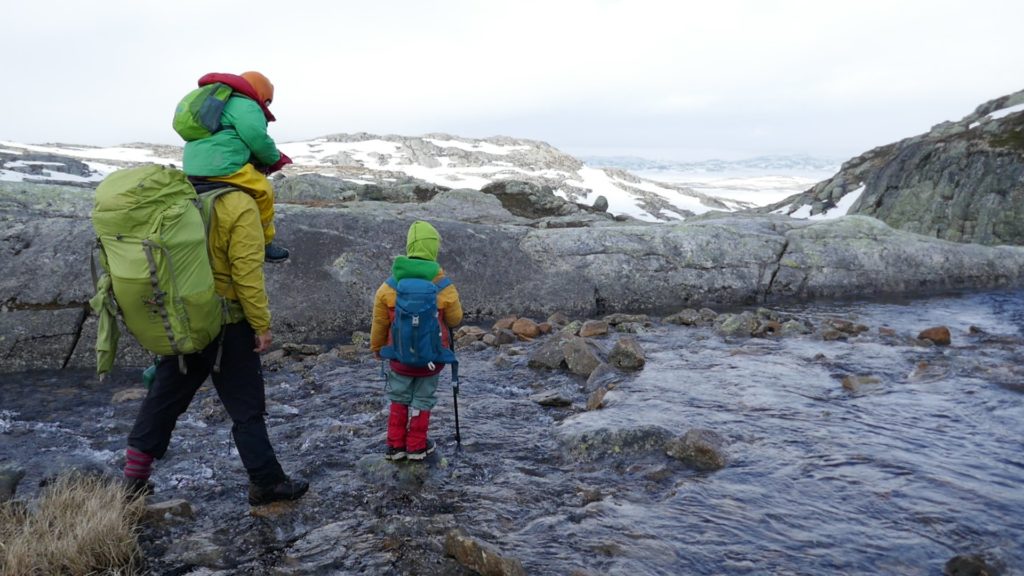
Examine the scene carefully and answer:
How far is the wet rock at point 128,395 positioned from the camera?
31.8 ft

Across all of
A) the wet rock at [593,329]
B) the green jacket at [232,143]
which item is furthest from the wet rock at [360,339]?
the green jacket at [232,143]

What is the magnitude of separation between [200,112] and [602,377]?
7409mm

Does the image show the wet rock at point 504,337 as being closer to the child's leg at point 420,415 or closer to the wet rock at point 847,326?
the child's leg at point 420,415

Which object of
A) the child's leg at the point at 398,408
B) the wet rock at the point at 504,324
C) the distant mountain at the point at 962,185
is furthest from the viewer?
the distant mountain at the point at 962,185

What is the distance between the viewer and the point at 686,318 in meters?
15.7

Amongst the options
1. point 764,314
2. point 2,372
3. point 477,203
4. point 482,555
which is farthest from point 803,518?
point 477,203

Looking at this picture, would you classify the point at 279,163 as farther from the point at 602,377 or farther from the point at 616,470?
the point at 602,377

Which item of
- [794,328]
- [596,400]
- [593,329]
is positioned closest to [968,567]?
[596,400]

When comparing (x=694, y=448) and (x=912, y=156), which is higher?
(x=912, y=156)

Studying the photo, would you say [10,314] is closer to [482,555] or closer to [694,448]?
[482,555]

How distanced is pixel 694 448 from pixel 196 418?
6.47 m

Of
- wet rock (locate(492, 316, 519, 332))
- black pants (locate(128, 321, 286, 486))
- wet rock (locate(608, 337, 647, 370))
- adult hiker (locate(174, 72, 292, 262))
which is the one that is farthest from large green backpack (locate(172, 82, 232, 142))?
wet rock (locate(492, 316, 519, 332))

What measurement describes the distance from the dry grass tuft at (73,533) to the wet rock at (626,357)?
793 cm

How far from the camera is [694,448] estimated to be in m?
7.22
